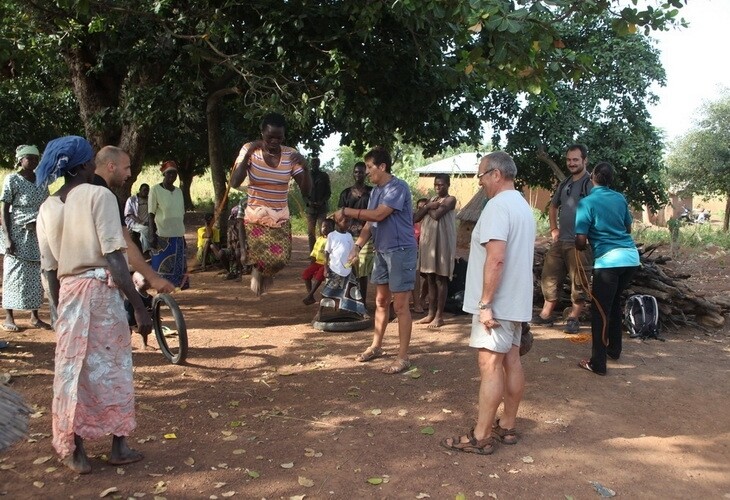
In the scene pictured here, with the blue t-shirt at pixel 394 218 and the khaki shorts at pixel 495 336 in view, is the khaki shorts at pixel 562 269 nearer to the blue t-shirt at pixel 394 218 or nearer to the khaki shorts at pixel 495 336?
the blue t-shirt at pixel 394 218

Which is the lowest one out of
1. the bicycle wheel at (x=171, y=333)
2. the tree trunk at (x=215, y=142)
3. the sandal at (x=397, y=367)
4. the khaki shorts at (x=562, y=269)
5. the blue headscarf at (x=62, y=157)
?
the sandal at (x=397, y=367)

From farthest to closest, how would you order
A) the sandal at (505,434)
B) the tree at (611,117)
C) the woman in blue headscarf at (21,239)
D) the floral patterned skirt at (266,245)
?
the tree at (611,117)
the woman in blue headscarf at (21,239)
the floral patterned skirt at (266,245)
the sandal at (505,434)

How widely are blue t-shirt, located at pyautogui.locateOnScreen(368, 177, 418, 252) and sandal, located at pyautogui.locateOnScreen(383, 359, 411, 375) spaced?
1017 mm

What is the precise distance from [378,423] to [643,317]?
3.85 metres

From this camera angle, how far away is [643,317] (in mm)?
7379

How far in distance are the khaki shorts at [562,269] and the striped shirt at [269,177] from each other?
323cm

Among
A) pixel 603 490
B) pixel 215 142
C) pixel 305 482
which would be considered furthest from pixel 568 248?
pixel 215 142

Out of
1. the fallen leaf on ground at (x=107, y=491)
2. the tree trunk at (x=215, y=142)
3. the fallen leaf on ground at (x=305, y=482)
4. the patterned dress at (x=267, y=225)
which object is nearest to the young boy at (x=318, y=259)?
the patterned dress at (x=267, y=225)

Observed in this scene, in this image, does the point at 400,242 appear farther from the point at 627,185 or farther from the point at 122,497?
the point at 627,185

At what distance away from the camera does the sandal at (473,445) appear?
4.43 m

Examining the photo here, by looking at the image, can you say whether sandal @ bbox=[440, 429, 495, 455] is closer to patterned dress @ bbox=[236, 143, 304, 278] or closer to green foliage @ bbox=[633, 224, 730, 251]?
patterned dress @ bbox=[236, 143, 304, 278]

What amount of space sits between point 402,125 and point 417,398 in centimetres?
466

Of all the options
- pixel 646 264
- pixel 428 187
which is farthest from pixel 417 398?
pixel 428 187

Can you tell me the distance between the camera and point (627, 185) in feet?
50.8
